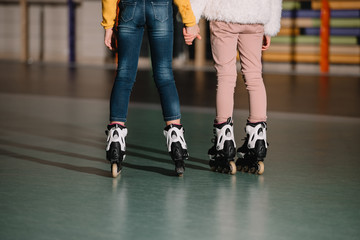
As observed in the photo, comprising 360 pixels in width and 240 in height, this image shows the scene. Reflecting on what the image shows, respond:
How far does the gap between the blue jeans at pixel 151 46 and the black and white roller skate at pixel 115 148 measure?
0.23 ft

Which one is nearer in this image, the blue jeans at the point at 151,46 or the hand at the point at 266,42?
the blue jeans at the point at 151,46

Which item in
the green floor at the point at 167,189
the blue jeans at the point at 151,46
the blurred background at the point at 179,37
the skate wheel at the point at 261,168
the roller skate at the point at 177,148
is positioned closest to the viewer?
the green floor at the point at 167,189

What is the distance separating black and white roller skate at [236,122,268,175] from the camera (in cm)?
457

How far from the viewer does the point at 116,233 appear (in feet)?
10.3

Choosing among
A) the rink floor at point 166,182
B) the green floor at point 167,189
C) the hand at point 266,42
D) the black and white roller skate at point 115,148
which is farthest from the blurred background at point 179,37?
the black and white roller skate at point 115,148

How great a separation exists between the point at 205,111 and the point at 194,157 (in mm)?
3081

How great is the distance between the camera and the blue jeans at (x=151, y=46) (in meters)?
4.34

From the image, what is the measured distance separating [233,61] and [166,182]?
0.84m

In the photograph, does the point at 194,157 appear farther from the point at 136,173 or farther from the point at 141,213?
the point at 141,213

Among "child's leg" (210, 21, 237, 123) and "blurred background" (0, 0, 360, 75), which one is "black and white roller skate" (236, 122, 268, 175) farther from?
"blurred background" (0, 0, 360, 75)

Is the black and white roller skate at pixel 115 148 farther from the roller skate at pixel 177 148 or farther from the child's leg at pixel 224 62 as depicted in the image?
the child's leg at pixel 224 62

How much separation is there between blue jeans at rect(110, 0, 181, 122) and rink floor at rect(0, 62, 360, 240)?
0.42 m

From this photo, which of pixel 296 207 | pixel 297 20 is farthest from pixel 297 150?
pixel 297 20

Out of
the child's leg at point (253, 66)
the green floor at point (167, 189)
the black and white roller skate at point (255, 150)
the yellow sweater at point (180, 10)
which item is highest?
the yellow sweater at point (180, 10)
